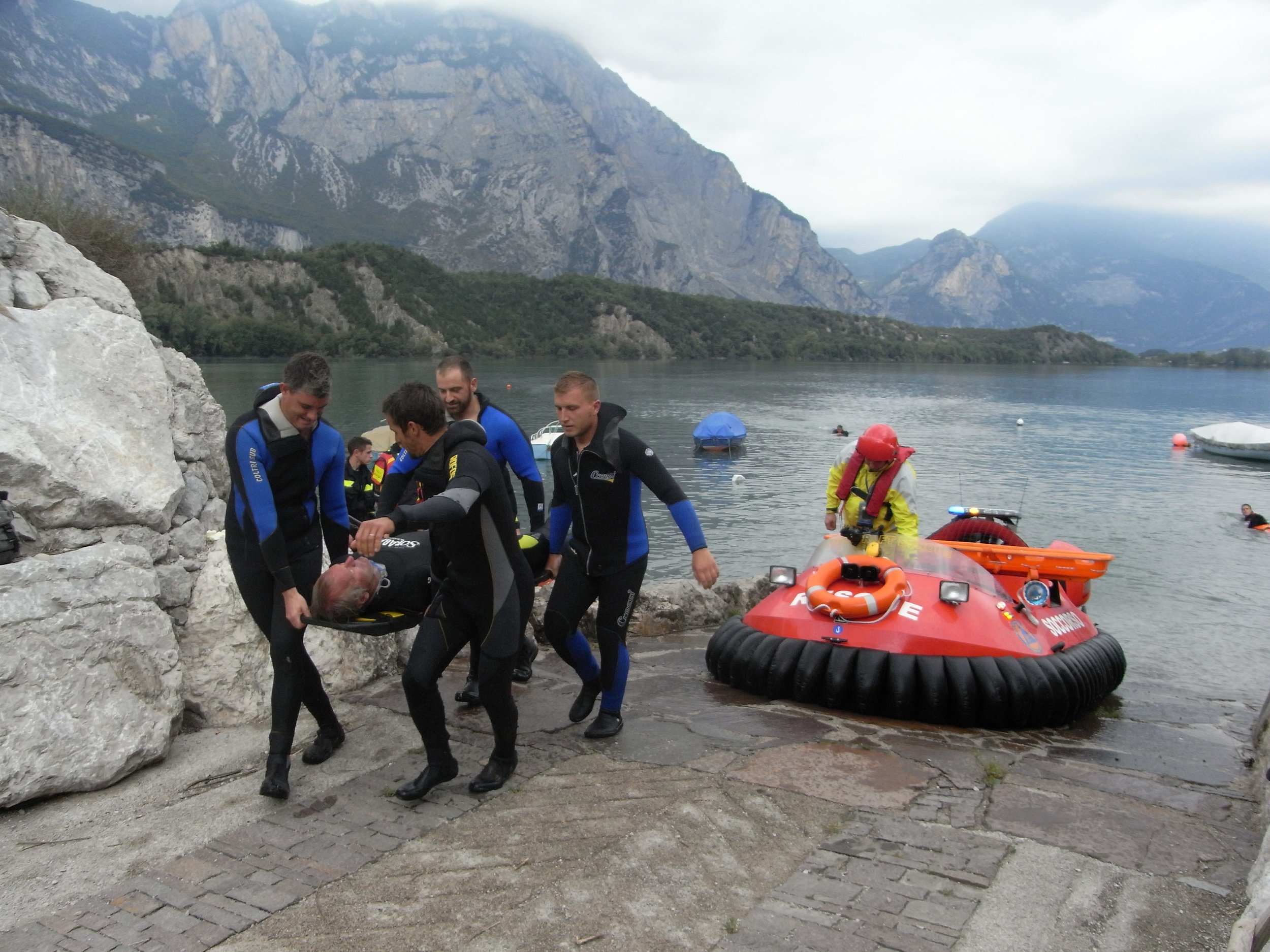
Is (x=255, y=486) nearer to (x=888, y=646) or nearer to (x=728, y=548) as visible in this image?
(x=888, y=646)

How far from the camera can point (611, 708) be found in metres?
5.62

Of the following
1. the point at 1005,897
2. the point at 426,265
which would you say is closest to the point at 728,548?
the point at 1005,897

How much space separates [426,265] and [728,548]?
118652 mm

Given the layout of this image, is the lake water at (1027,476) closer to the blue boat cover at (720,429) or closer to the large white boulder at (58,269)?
the blue boat cover at (720,429)

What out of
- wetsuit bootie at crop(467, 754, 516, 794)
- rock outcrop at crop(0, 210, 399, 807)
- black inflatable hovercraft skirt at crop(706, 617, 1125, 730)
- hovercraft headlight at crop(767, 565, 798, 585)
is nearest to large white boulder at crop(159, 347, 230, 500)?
rock outcrop at crop(0, 210, 399, 807)

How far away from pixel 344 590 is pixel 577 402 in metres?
1.65

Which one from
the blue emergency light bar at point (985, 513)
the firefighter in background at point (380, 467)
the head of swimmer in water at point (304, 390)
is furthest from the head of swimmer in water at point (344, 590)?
the blue emergency light bar at point (985, 513)

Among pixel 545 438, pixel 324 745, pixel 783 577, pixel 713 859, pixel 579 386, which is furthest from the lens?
pixel 545 438

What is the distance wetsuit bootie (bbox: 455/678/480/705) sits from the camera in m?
6.04

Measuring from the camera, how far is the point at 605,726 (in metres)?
5.54

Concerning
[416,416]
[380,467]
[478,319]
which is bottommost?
[380,467]

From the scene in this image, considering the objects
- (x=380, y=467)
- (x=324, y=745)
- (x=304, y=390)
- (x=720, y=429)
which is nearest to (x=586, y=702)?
(x=324, y=745)

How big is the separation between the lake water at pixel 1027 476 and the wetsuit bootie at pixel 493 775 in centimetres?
618

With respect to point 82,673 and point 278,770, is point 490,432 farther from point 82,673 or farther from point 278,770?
point 82,673
